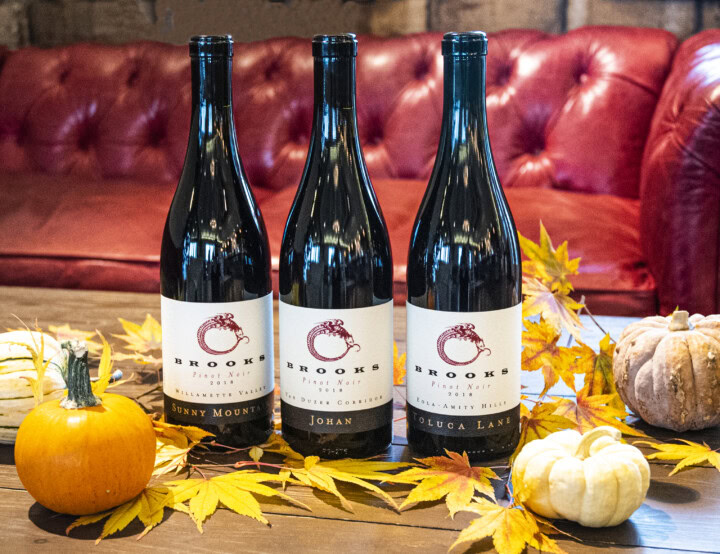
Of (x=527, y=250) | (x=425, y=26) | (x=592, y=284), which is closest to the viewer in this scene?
(x=527, y=250)

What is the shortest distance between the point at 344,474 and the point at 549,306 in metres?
0.29

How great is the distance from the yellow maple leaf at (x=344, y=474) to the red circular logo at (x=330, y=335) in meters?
0.09

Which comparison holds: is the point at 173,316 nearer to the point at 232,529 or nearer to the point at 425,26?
the point at 232,529

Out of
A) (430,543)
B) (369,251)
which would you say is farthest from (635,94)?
(430,543)

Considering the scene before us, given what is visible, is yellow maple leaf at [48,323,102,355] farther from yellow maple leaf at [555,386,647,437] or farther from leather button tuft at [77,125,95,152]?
leather button tuft at [77,125,95,152]

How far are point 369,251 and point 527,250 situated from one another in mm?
192

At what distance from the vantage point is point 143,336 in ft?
3.43

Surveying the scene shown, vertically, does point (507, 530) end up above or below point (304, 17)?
below

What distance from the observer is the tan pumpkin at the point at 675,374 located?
0.77m

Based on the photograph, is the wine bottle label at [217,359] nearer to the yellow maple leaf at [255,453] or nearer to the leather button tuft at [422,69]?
the yellow maple leaf at [255,453]

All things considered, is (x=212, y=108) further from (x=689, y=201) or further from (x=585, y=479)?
(x=689, y=201)

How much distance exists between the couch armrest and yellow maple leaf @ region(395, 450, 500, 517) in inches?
43.7

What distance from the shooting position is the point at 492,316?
2.23 ft

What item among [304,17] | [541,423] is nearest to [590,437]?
[541,423]
